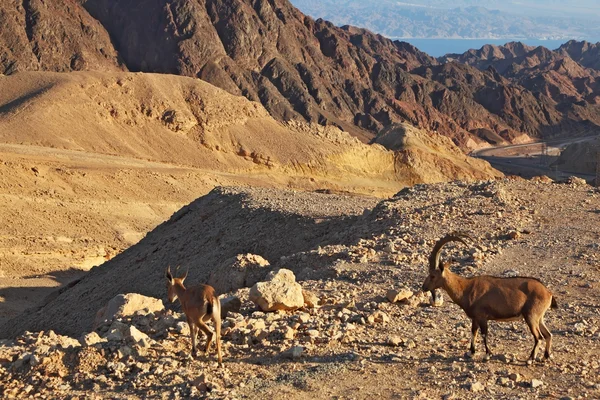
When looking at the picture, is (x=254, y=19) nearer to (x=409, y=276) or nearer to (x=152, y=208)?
(x=152, y=208)

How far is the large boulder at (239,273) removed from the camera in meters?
16.9

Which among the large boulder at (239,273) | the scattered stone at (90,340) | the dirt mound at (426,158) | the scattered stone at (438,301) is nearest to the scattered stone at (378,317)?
the scattered stone at (438,301)

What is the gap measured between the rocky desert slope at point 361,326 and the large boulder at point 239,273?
4cm

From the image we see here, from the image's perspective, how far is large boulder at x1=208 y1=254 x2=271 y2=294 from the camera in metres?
16.9

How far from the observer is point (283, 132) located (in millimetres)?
65312

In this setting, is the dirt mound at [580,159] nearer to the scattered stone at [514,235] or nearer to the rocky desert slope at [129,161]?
the rocky desert slope at [129,161]

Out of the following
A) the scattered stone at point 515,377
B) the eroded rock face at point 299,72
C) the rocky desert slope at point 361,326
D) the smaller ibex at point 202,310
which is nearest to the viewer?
the scattered stone at point 515,377

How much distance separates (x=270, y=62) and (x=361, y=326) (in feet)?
327

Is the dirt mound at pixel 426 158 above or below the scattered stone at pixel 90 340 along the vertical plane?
below

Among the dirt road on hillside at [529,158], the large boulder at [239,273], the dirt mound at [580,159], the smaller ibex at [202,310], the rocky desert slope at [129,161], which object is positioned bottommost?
the dirt road on hillside at [529,158]

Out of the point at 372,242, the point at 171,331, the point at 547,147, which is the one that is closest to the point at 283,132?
the point at 372,242

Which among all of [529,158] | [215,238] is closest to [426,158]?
[529,158]

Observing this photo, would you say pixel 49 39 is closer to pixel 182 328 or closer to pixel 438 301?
pixel 182 328

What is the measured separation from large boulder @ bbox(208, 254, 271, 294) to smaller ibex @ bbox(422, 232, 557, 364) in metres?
7.19
